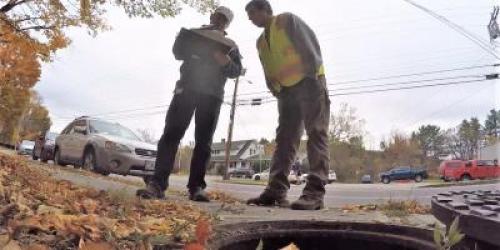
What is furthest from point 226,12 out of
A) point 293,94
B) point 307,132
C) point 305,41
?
point 307,132

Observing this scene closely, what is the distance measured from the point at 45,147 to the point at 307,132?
18.6 m

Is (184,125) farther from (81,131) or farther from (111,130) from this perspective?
(81,131)

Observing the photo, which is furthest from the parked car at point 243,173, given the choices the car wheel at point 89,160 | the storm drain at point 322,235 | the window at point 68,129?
the storm drain at point 322,235

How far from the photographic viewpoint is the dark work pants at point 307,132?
3611 millimetres

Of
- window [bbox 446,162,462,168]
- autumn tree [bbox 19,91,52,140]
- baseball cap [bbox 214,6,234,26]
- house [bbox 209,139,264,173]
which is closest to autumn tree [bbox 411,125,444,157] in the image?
house [bbox 209,139,264,173]

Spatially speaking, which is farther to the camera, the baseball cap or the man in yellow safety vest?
the baseball cap

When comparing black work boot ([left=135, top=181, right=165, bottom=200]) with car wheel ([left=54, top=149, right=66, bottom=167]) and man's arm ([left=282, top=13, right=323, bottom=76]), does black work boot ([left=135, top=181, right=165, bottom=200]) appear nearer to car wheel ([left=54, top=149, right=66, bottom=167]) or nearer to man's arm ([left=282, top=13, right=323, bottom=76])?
man's arm ([left=282, top=13, right=323, bottom=76])

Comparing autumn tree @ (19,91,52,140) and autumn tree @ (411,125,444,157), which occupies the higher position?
autumn tree @ (411,125,444,157)

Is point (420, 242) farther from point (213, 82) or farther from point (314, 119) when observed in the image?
point (213, 82)

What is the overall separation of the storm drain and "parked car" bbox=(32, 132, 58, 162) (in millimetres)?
18749

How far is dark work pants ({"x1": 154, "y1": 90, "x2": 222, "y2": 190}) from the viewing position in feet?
12.6

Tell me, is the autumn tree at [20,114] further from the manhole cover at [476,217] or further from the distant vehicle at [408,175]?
the distant vehicle at [408,175]

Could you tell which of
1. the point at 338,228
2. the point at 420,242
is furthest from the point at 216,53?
the point at 420,242

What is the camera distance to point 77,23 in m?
13.7
